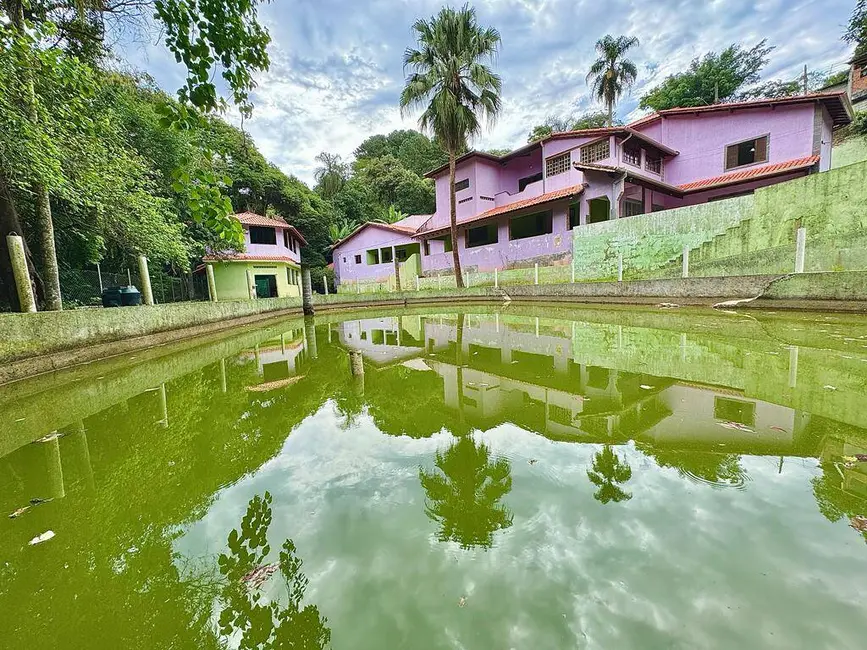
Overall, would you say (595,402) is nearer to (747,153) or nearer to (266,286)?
(747,153)

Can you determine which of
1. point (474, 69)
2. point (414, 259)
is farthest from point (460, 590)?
point (414, 259)

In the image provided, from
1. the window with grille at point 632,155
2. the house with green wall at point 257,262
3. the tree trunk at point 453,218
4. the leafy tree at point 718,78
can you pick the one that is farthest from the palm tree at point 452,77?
the leafy tree at point 718,78

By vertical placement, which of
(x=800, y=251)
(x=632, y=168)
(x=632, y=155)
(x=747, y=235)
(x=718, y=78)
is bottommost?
(x=800, y=251)

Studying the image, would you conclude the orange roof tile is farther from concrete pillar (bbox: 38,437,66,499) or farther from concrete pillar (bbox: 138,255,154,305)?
concrete pillar (bbox: 38,437,66,499)

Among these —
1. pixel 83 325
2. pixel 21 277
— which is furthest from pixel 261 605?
pixel 21 277

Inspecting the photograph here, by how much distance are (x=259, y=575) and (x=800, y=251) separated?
11508 millimetres

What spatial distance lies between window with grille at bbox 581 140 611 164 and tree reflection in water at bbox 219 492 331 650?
1823cm

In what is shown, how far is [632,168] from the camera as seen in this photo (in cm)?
1590

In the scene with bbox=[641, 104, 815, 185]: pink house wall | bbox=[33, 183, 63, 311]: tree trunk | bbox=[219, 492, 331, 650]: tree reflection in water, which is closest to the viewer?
bbox=[219, 492, 331, 650]: tree reflection in water

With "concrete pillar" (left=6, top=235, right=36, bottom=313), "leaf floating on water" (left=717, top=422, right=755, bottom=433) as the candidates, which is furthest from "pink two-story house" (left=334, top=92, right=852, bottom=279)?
"concrete pillar" (left=6, top=235, right=36, bottom=313)

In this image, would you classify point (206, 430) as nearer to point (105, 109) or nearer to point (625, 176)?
point (105, 109)

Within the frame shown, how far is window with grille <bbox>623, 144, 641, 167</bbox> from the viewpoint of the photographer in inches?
630

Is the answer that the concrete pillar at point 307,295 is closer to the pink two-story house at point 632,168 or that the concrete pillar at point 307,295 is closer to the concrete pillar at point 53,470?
the pink two-story house at point 632,168

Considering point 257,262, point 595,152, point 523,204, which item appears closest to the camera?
point 595,152
